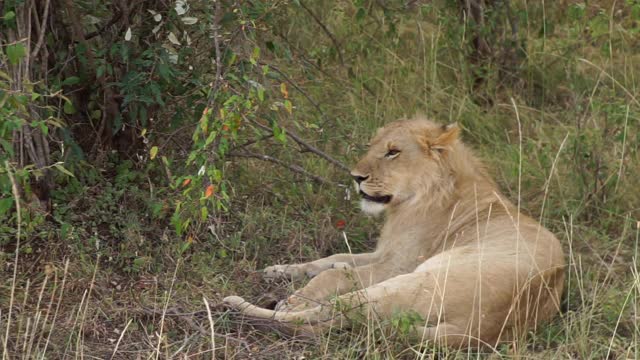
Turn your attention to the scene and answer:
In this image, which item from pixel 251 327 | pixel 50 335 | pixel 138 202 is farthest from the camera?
pixel 138 202

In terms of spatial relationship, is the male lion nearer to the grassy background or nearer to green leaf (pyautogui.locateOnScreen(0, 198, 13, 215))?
the grassy background

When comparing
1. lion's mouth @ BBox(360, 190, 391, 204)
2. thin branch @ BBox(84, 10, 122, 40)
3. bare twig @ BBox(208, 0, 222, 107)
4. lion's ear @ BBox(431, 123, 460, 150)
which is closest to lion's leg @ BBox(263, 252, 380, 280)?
lion's mouth @ BBox(360, 190, 391, 204)

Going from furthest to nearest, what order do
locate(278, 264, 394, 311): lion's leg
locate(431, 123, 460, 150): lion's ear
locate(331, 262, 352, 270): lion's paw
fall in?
locate(431, 123, 460, 150): lion's ear < locate(331, 262, 352, 270): lion's paw < locate(278, 264, 394, 311): lion's leg

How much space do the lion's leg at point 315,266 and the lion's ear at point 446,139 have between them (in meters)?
0.56

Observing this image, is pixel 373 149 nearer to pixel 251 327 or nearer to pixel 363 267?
pixel 363 267

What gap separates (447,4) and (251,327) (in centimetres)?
293

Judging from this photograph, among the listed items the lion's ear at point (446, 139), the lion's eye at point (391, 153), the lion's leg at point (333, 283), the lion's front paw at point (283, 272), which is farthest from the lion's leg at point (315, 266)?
the lion's ear at point (446, 139)

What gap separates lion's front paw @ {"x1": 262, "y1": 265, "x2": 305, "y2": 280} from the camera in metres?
4.96

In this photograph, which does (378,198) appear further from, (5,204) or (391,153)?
(5,204)

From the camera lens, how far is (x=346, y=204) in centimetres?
566

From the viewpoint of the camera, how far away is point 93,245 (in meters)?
4.83

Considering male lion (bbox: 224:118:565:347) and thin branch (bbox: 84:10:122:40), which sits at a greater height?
thin branch (bbox: 84:10:122:40)

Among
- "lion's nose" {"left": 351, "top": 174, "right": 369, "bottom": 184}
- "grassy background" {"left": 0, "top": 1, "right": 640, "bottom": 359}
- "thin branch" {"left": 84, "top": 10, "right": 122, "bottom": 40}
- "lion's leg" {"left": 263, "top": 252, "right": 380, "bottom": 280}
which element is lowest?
"lion's leg" {"left": 263, "top": 252, "right": 380, "bottom": 280}

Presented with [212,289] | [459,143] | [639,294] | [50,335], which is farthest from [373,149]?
[50,335]
